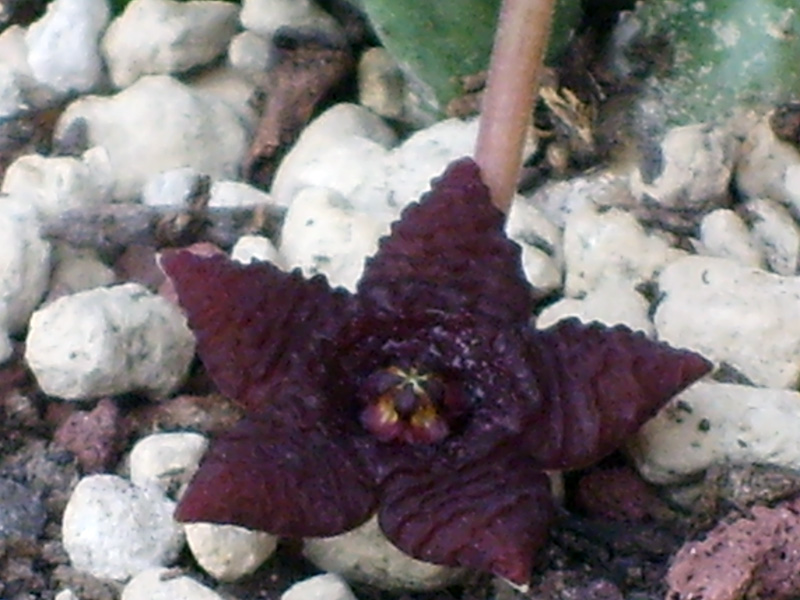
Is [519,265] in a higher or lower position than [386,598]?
higher

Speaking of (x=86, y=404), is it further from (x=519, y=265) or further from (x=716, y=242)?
(x=716, y=242)

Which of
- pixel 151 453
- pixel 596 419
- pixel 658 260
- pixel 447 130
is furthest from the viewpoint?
pixel 447 130

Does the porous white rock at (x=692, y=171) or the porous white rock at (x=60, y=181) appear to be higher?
the porous white rock at (x=692, y=171)

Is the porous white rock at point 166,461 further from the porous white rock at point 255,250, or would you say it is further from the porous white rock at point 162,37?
the porous white rock at point 162,37

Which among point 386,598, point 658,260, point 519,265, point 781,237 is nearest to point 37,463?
point 386,598

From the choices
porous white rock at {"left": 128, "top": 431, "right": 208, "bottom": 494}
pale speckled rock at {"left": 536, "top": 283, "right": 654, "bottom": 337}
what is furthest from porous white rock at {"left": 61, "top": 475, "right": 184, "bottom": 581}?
pale speckled rock at {"left": 536, "top": 283, "right": 654, "bottom": 337}

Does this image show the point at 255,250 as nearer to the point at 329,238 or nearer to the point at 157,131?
the point at 329,238

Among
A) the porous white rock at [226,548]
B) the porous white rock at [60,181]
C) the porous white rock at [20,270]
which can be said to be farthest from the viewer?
the porous white rock at [60,181]

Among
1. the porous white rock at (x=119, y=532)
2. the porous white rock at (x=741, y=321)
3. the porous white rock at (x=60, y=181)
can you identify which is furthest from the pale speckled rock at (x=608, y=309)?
the porous white rock at (x=60, y=181)
